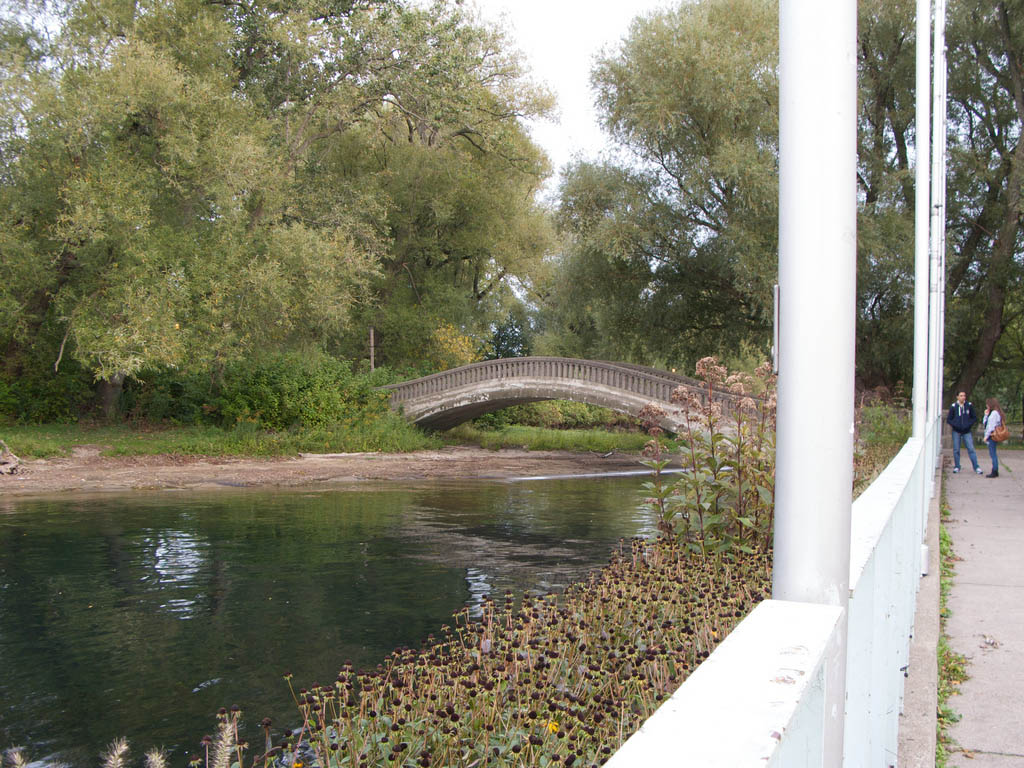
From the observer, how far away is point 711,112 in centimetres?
2411

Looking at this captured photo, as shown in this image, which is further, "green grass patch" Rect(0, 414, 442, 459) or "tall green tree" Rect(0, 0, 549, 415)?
"green grass patch" Rect(0, 414, 442, 459)

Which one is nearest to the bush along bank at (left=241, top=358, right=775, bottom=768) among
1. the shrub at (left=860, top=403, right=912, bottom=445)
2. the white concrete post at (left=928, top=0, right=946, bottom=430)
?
the white concrete post at (left=928, top=0, right=946, bottom=430)

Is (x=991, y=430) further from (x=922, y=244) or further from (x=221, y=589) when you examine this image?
(x=221, y=589)

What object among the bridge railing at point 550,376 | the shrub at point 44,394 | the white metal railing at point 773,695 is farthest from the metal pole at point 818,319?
the shrub at point 44,394

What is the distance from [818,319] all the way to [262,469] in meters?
22.2

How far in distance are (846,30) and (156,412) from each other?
27.5 m

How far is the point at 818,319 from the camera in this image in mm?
1902

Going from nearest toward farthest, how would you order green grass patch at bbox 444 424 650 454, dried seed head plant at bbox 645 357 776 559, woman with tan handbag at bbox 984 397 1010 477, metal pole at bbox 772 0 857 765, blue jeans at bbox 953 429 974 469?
metal pole at bbox 772 0 857 765, dried seed head plant at bbox 645 357 776 559, woman with tan handbag at bbox 984 397 1010 477, blue jeans at bbox 953 429 974 469, green grass patch at bbox 444 424 650 454

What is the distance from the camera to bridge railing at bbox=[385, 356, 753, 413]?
Result: 25.9 m

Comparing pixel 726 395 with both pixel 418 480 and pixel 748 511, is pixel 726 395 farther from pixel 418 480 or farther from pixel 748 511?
pixel 748 511

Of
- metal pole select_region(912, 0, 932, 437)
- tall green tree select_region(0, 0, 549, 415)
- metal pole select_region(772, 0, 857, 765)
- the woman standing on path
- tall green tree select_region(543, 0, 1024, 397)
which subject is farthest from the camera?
tall green tree select_region(543, 0, 1024, 397)

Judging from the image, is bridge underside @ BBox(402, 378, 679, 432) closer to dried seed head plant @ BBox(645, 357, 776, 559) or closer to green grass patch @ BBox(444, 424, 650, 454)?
green grass patch @ BBox(444, 424, 650, 454)

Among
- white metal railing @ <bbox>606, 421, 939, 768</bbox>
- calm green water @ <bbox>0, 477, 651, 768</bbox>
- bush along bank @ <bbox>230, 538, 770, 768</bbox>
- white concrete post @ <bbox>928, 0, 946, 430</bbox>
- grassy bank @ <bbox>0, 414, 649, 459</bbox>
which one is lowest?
calm green water @ <bbox>0, 477, 651, 768</bbox>

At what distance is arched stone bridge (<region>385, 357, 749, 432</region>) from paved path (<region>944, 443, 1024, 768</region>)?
1270 centimetres
